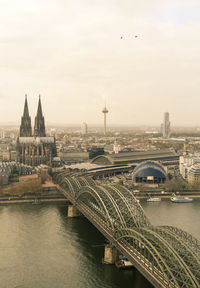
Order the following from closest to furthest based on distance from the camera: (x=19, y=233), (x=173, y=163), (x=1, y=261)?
1. (x=1, y=261)
2. (x=19, y=233)
3. (x=173, y=163)

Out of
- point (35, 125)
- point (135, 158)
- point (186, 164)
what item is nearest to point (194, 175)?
point (186, 164)

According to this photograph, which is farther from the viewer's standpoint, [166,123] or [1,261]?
[166,123]

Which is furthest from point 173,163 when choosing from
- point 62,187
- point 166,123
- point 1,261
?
point 166,123

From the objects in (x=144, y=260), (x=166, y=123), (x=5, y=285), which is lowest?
(x=5, y=285)

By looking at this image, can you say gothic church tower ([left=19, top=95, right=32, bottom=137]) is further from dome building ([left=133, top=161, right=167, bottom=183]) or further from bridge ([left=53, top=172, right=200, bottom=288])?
bridge ([left=53, top=172, right=200, bottom=288])

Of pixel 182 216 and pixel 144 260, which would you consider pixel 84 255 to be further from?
pixel 182 216

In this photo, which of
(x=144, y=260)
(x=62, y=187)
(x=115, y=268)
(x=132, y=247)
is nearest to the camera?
(x=144, y=260)
